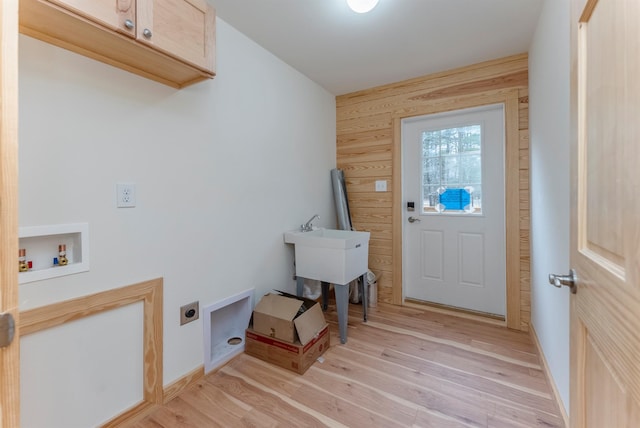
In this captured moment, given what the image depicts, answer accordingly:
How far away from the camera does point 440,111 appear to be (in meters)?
2.60

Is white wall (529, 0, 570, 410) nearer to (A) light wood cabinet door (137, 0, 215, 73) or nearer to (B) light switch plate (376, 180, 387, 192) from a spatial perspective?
(B) light switch plate (376, 180, 387, 192)

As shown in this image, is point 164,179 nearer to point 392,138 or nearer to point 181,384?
point 181,384

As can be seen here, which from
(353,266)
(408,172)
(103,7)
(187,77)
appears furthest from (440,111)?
(103,7)

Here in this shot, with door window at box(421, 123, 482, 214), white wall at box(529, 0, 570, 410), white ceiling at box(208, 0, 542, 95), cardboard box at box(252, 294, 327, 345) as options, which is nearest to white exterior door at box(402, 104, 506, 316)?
door window at box(421, 123, 482, 214)

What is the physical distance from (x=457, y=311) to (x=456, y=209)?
3.16 feet

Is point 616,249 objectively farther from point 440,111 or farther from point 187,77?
point 440,111

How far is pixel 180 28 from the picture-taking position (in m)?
1.30

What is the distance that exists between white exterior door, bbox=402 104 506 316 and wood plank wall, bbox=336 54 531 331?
0.42ft

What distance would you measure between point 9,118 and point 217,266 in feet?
4.61

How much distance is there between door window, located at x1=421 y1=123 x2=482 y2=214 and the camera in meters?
2.56

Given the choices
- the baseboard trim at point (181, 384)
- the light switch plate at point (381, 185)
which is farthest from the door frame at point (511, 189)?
the baseboard trim at point (181, 384)

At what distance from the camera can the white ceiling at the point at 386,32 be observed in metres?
1.74

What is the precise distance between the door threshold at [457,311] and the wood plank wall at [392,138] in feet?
0.49

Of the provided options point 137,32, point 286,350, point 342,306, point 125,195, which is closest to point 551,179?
point 342,306
